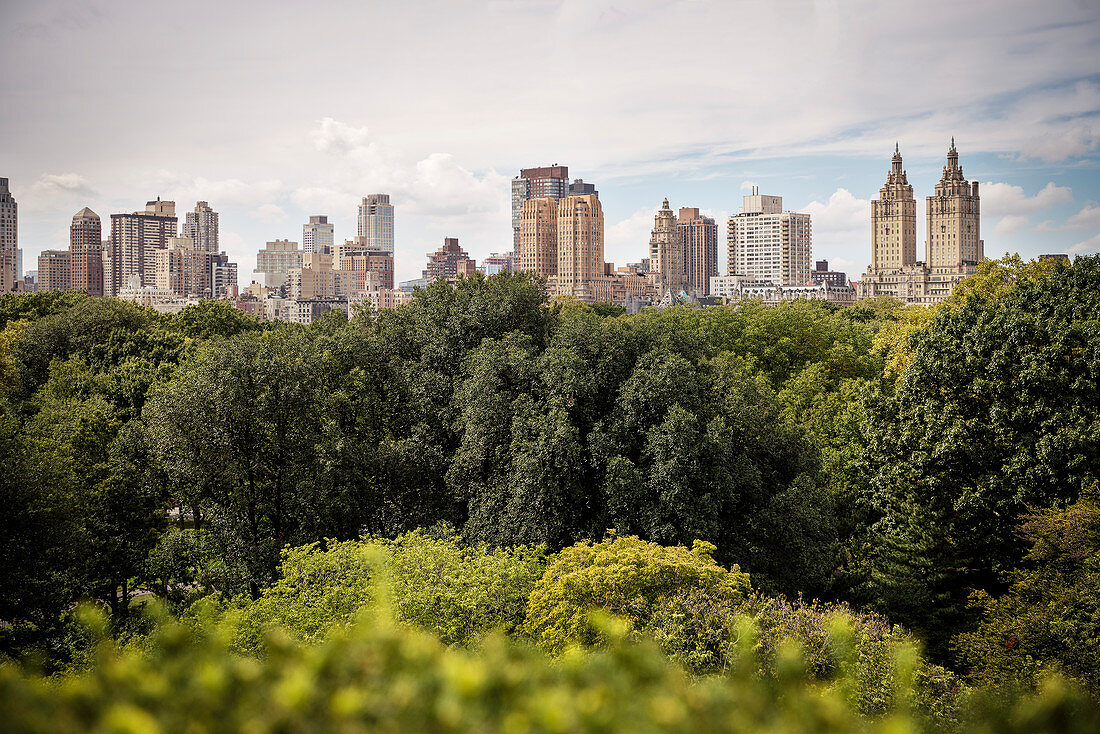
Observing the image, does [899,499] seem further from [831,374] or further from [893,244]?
[893,244]

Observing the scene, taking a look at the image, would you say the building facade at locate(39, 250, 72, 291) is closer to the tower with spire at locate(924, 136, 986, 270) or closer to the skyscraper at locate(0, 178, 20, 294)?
the skyscraper at locate(0, 178, 20, 294)

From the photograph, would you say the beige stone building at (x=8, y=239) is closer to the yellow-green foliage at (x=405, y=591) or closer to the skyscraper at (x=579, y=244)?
the skyscraper at (x=579, y=244)

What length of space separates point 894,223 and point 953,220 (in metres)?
12.7

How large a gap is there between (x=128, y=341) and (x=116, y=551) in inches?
678

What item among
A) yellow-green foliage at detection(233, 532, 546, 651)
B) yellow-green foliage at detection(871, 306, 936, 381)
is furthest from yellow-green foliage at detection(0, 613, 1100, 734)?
yellow-green foliage at detection(871, 306, 936, 381)

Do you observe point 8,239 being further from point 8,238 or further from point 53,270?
point 53,270

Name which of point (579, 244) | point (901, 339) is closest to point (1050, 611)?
A: point (901, 339)

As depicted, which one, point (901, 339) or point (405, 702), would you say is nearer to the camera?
point (405, 702)

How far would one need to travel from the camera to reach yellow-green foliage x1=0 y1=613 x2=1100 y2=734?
3.29m

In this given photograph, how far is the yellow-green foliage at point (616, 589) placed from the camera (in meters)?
12.1

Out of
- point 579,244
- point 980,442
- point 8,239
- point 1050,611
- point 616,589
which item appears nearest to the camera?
point 616,589

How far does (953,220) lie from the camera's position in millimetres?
165125

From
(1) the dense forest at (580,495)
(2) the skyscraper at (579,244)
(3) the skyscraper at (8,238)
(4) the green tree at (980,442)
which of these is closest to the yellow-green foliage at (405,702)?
(1) the dense forest at (580,495)

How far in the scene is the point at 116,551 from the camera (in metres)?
20.0
